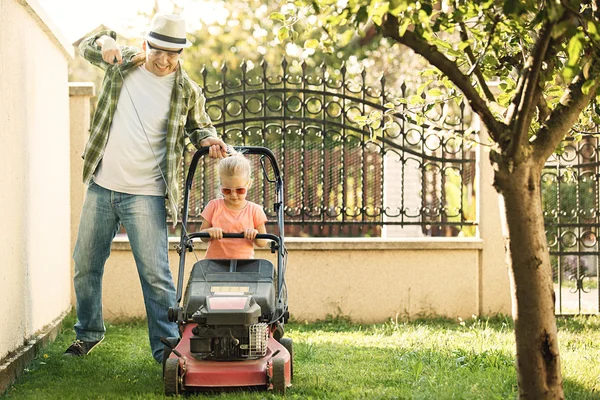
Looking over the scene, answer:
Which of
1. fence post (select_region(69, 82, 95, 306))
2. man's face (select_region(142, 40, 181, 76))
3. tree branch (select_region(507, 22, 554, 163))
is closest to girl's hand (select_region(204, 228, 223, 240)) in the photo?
man's face (select_region(142, 40, 181, 76))

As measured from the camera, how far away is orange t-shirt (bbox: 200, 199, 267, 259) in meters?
5.51

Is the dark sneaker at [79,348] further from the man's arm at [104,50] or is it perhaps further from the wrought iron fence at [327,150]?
the wrought iron fence at [327,150]

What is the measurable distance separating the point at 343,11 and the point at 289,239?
4.72 meters

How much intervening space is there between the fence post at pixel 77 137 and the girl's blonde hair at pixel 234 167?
10.7 feet

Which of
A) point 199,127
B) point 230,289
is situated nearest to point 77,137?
point 199,127

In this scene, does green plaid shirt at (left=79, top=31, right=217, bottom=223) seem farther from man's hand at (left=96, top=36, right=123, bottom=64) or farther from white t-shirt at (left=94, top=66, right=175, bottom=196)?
man's hand at (left=96, top=36, right=123, bottom=64)

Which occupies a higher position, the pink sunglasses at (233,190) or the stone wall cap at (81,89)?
the stone wall cap at (81,89)

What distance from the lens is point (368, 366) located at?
5965mm

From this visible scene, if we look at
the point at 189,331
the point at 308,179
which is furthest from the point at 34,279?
the point at 308,179

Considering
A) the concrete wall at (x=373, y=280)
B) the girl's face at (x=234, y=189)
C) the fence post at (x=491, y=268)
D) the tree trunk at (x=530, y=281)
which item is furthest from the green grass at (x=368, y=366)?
the girl's face at (x=234, y=189)

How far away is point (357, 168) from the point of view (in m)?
8.74

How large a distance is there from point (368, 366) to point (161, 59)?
230cm

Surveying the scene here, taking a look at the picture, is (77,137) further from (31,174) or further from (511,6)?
(511,6)

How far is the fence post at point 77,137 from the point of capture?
8344mm
